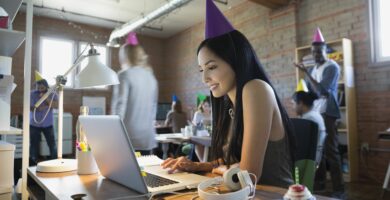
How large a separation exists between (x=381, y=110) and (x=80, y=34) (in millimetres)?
5962

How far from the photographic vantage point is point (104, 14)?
20.0ft

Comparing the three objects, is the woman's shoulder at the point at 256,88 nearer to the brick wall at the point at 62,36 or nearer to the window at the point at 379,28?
the window at the point at 379,28

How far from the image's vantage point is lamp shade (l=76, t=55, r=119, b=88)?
1.33m

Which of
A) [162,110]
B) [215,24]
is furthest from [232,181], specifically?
[162,110]

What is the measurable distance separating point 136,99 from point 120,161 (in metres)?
1.44

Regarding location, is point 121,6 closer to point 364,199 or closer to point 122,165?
point 364,199

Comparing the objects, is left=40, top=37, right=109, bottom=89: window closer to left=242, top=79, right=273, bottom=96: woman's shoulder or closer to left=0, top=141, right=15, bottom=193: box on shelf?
left=0, top=141, right=15, bottom=193: box on shelf

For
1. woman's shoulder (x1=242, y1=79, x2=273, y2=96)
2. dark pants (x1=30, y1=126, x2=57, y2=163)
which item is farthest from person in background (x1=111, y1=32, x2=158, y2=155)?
dark pants (x1=30, y1=126, x2=57, y2=163)

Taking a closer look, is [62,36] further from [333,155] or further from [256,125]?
[256,125]

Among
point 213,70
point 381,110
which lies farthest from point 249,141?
point 381,110

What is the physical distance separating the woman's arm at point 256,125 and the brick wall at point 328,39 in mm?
3327

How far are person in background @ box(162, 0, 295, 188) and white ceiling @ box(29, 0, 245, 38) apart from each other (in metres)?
4.50

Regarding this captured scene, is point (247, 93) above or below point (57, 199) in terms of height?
above

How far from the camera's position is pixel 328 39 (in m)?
4.19
